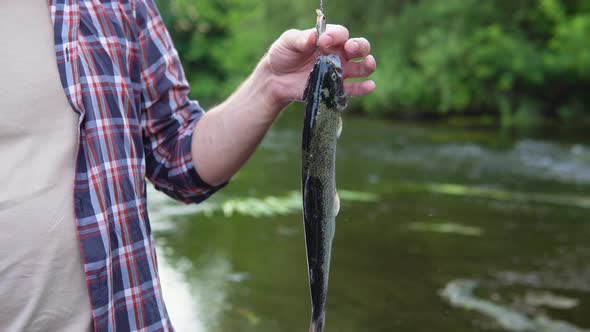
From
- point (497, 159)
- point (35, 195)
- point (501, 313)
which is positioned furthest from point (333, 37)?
point (497, 159)

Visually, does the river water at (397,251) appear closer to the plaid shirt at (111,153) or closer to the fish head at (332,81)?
the plaid shirt at (111,153)

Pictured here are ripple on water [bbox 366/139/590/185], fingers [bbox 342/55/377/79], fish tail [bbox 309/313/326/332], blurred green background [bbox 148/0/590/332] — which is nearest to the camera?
fish tail [bbox 309/313/326/332]

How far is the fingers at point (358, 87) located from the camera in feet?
6.14

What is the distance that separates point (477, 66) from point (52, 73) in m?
22.1

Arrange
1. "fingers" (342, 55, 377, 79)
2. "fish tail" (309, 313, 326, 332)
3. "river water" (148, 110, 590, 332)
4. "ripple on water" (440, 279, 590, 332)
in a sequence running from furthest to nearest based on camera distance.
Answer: "river water" (148, 110, 590, 332) → "ripple on water" (440, 279, 590, 332) → "fingers" (342, 55, 377, 79) → "fish tail" (309, 313, 326, 332)

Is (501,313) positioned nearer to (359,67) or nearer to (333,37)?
(359,67)

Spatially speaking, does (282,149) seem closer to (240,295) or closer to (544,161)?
(544,161)

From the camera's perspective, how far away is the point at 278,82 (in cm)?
196

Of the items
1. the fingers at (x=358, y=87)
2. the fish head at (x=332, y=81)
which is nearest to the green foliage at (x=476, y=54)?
the fingers at (x=358, y=87)

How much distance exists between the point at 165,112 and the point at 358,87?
58cm

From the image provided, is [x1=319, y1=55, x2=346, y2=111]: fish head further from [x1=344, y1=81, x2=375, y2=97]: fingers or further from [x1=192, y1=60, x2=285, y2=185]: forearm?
[x1=192, y1=60, x2=285, y2=185]: forearm

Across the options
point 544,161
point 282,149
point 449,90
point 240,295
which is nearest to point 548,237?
point 240,295

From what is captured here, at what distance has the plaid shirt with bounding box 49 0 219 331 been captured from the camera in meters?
1.66

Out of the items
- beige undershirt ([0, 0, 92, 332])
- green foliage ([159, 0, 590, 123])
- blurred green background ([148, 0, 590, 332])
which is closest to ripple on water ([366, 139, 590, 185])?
blurred green background ([148, 0, 590, 332])
